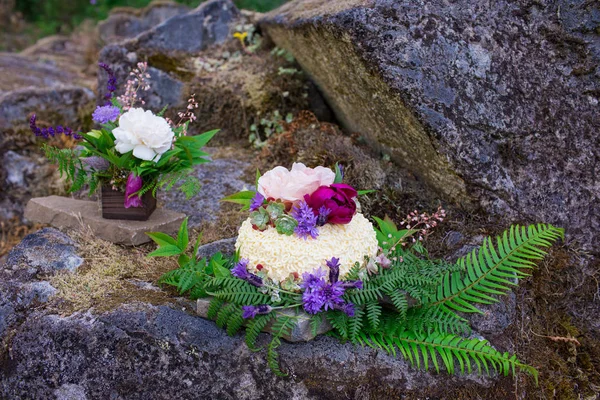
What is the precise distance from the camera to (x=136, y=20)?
1095 centimetres

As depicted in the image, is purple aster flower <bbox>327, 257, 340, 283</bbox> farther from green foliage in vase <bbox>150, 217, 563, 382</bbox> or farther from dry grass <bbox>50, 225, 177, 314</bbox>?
dry grass <bbox>50, 225, 177, 314</bbox>

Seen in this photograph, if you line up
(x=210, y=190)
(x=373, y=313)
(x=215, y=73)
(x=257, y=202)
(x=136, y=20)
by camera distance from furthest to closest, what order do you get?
(x=136, y=20), (x=215, y=73), (x=210, y=190), (x=257, y=202), (x=373, y=313)

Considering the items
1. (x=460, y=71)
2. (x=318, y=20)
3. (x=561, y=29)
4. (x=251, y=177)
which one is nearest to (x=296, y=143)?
(x=251, y=177)

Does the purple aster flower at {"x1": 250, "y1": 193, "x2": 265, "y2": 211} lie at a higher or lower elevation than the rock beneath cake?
higher

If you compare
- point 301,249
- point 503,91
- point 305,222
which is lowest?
point 301,249

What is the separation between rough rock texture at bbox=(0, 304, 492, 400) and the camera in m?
2.69

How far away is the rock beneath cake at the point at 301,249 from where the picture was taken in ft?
8.91

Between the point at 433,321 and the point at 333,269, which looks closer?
the point at 333,269

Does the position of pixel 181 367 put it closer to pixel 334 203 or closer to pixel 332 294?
pixel 332 294

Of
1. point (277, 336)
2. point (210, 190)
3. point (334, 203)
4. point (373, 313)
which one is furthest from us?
point (210, 190)

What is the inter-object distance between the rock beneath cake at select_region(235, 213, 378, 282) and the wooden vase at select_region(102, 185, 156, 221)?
1.14 metres

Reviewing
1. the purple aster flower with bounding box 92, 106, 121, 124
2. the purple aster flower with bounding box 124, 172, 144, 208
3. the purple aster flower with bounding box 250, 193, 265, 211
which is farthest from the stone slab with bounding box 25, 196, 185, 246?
the purple aster flower with bounding box 250, 193, 265, 211

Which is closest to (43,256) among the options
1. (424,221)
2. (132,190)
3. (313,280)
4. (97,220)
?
(97,220)

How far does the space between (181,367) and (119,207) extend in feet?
4.85
